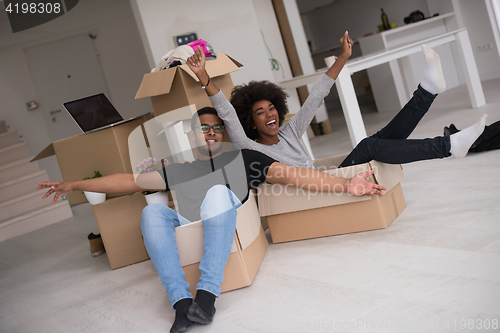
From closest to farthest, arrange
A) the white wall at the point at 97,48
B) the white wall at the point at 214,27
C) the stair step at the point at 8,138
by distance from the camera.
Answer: the white wall at the point at 214,27
the stair step at the point at 8,138
the white wall at the point at 97,48

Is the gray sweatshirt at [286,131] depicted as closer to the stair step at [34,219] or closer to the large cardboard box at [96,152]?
the large cardboard box at [96,152]

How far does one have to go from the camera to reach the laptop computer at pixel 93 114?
235 cm

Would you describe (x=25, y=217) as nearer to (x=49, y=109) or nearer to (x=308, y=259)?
(x=49, y=109)

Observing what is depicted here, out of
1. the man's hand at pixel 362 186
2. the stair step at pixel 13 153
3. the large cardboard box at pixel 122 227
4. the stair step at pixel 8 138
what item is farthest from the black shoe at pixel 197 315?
the stair step at pixel 8 138

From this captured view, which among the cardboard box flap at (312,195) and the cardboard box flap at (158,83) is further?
the cardboard box flap at (158,83)

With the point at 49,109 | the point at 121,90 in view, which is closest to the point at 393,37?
the point at 121,90

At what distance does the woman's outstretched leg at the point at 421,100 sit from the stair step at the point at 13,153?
16.5 ft

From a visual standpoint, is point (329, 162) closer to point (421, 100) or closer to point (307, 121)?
point (307, 121)

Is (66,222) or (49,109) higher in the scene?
(49,109)

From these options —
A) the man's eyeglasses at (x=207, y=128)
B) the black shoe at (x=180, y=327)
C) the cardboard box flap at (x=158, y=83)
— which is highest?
the cardboard box flap at (x=158, y=83)

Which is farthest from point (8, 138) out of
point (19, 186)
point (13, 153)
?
point (19, 186)

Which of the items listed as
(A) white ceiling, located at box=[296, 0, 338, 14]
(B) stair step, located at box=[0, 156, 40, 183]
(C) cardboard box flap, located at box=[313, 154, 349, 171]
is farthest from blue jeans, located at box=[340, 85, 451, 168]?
(A) white ceiling, located at box=[296, 0, 338, 14]

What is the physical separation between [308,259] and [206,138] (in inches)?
25.4

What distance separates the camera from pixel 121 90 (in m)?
6.53
